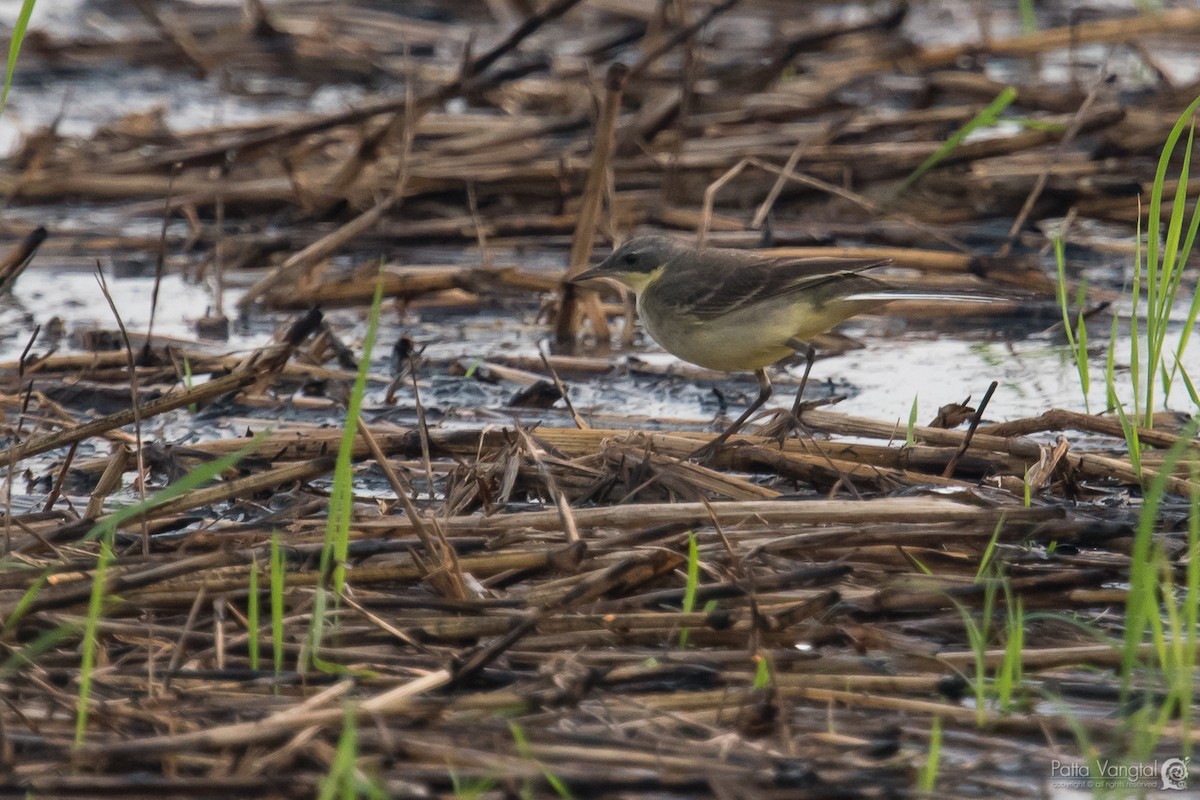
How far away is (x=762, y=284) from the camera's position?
241 inches

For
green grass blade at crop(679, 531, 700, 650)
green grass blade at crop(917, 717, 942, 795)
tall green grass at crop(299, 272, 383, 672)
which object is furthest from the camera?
green grass blade at crop(679, 531, 700, 650)

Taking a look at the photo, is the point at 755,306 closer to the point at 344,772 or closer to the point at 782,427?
the point at 782,427

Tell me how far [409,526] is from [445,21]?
1171 cm

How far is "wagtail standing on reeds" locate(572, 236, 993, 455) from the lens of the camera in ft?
19.8

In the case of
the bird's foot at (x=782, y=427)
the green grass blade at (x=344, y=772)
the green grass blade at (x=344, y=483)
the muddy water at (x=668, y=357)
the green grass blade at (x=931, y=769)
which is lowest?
the muddy water at (x=668, y=357)

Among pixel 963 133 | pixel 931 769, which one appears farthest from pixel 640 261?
pixel 931 769

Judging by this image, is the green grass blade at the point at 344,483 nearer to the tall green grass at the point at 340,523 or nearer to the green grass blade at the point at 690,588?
the tall green grass at the point at 340,523

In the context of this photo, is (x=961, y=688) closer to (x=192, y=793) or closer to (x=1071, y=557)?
(x=1071, y=557)

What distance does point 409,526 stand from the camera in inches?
170

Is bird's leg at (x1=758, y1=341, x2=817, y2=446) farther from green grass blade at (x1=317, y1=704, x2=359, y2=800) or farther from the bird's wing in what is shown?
green grass blade at (x1=317, y1=704, x2=359, y2=800)

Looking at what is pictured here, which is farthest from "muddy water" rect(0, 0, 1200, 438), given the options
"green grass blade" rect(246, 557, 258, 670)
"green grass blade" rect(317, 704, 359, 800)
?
"green grass blade" rect(317, 704, 359, 800)

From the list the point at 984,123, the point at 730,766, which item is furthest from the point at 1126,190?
the point at 730,766

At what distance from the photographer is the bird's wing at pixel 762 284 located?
604 centimetres

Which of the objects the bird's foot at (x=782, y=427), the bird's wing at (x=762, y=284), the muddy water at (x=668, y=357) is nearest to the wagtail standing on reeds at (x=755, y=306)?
the bird's wing at (x=762, y=284)
